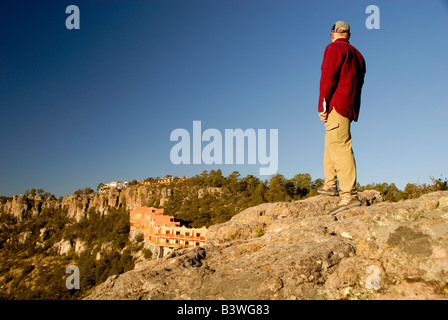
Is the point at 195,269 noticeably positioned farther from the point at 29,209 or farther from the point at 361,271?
the point at 29,209

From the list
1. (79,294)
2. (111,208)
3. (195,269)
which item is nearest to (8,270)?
(111,208)

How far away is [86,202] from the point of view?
103 meters

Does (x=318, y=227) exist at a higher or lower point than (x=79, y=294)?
higher

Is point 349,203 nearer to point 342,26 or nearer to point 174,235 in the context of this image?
point 342,26

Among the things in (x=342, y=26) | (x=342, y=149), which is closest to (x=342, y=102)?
(x=342, y=149)

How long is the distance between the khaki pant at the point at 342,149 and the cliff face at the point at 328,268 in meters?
1.36

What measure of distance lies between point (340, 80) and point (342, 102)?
1.58 ft

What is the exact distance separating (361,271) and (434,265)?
68 cm

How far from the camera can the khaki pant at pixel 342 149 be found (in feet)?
16.8

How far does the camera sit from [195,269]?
336cm
